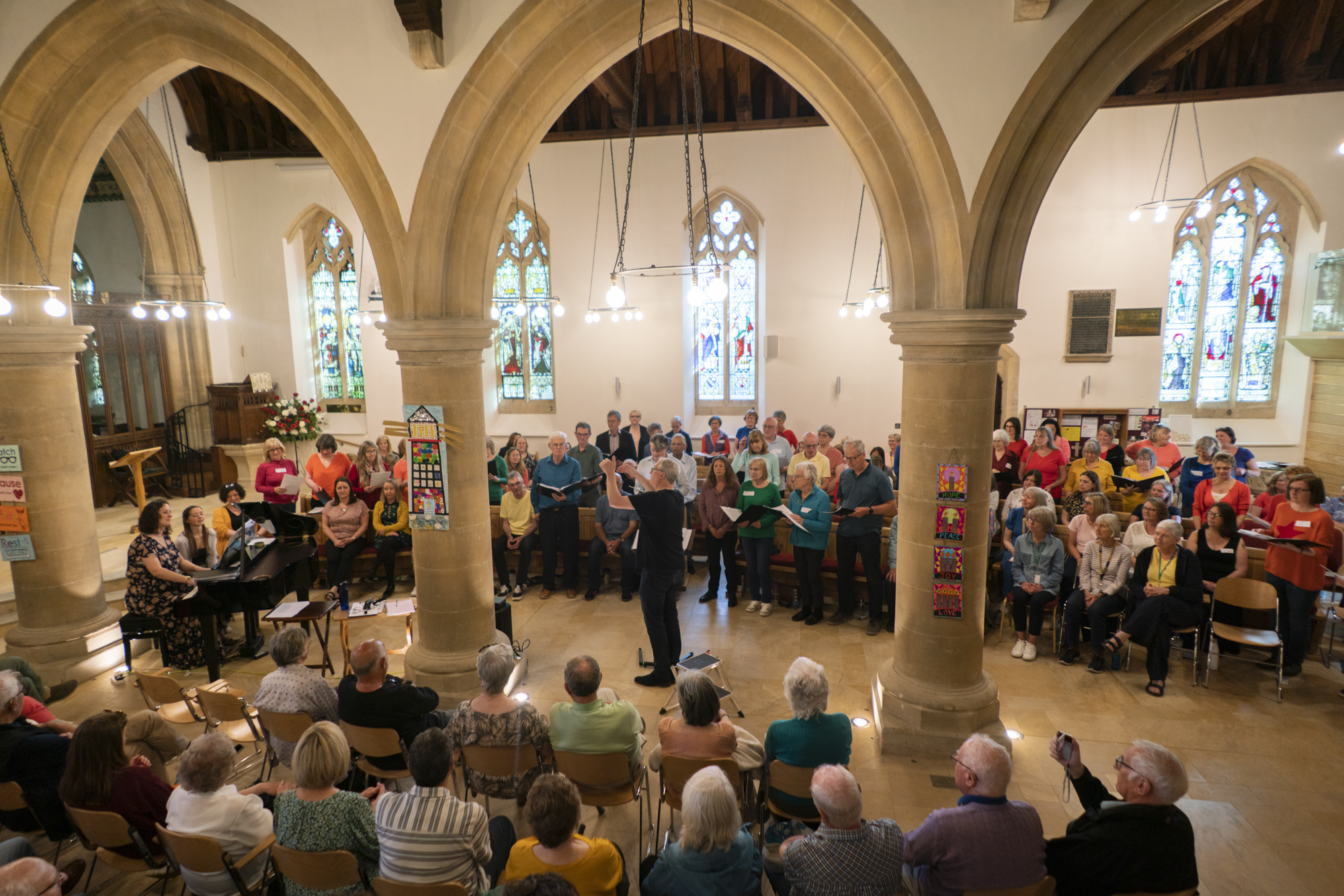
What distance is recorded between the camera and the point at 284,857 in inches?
100

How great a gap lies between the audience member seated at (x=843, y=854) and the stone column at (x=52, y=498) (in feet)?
19.3

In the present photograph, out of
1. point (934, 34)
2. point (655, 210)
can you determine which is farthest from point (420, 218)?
point (655, 210)

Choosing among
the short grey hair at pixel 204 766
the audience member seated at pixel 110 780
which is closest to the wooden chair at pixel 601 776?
the short grey hair at pixel 204 766

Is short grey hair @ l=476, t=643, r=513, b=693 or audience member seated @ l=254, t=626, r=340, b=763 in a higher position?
short grey hair @ l=476, t=643, r=513, b=693

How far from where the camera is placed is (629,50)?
16.1ft

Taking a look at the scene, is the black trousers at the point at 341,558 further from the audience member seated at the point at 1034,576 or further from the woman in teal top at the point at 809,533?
the audience member seated at the point at 1034,576

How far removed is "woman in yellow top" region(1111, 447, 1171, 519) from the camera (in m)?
6.98

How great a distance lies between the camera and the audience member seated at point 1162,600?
518 centimetres

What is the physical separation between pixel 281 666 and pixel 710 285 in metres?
3.11

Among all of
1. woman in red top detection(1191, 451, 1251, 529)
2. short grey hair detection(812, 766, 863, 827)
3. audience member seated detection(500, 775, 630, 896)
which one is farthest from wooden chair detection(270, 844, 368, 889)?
woman in red top detection(1191, 451, 1251, 529)

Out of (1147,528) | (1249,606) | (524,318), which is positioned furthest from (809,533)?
(524,318)

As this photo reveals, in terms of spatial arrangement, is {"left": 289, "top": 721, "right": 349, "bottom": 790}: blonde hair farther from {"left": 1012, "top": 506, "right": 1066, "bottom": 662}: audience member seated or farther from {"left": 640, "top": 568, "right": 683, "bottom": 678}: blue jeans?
{"left": 1012, "top": 506, "right": 1066, "bottom": 662}: audience member seated

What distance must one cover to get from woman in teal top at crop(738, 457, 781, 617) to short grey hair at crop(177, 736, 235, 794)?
444 centimetres

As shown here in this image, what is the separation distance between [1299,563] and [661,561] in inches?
174
